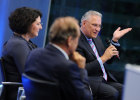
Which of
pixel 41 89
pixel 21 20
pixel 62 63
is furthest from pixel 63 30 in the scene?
pixel 21 20

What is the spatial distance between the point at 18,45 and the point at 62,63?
844 mm

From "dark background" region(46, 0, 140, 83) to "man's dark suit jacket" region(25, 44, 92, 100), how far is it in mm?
3678

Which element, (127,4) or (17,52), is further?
(127,4)

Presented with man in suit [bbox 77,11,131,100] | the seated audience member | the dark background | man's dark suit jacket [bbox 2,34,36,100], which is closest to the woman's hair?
the seated audience member

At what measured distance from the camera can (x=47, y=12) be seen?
4.60m

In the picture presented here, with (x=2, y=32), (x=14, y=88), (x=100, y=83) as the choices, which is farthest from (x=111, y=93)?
(x=2, y=32)

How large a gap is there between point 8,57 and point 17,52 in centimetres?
11

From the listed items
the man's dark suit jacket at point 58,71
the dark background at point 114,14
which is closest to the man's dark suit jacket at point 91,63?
the man's dark suit jacket at point 58,71

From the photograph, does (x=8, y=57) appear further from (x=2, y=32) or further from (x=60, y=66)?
(x=2, y=32)

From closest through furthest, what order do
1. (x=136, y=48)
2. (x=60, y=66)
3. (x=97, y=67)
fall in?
(x=60, y=66) → (x=97, y=67) → (x=136, y=48)

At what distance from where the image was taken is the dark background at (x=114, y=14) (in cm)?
605

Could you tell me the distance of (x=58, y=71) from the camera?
1853 millimetres

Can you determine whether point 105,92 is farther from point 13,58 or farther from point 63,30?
point 63,30

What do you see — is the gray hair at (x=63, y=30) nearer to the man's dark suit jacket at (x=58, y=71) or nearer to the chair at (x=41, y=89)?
the man's dark suit jacket at (x=58, y=71)
